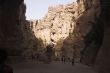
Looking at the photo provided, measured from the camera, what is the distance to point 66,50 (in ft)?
326

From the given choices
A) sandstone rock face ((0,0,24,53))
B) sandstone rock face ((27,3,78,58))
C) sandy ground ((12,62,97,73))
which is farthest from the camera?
sandstone rock face ((27,3,78,58))

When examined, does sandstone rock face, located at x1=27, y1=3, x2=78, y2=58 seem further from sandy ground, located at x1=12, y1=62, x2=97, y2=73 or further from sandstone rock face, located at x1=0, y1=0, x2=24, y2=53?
sandy ground, located at x1=12, y1=62, x2=97, y2=73

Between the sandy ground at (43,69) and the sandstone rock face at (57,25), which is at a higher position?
the sandstone rock face at (57,25)

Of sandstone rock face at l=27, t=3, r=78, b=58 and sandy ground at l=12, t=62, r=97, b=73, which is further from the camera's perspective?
sandstone rock face at l=27, t=3, r=78, b=58

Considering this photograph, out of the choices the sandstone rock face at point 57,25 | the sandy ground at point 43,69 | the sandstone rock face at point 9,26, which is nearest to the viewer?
the sandy ground at point 43,69

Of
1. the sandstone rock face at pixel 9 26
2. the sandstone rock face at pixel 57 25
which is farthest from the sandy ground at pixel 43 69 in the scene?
the sandstone rock face at pixel 57 25

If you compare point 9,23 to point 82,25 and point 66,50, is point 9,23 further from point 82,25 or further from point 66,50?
point 66,50

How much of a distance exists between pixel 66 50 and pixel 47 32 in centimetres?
2869

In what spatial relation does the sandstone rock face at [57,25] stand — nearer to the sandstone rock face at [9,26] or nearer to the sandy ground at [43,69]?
the sandstone rock face at [9,26]

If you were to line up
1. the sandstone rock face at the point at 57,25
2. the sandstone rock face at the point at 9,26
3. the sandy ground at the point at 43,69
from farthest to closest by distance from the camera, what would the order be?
1. the sandstone rock face at the point at 57,25
2. the sandstone rock face at the point at 9,26
3. the sandy ground at the point at 43,69

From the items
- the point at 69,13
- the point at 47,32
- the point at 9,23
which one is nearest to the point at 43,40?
the point at 47,32

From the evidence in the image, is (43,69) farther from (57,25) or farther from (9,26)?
(57,25)

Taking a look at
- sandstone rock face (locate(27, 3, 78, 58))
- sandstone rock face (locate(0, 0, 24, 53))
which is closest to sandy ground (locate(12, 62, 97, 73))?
sandstone rock face (locate(0, 0, 24, 53))

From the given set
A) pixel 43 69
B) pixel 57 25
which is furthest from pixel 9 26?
pixel 57 25
